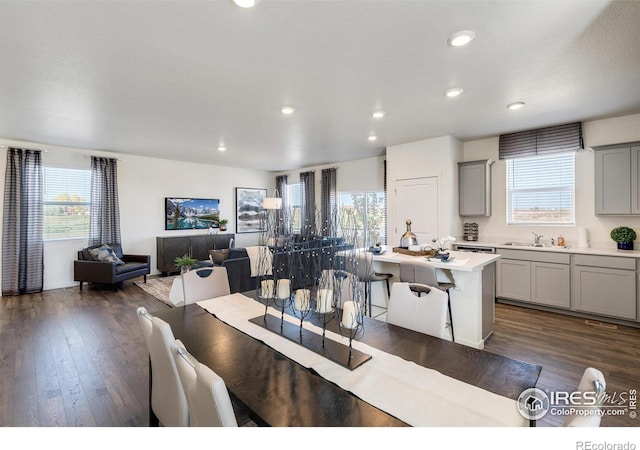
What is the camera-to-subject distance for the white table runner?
100 centimetres

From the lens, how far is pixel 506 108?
362cm

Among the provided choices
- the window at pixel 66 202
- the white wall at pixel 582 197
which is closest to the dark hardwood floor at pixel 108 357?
the white wall at pixel 582 197

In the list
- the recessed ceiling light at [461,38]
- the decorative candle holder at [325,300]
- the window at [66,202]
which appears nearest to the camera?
the decorative candle holder at [325,300]

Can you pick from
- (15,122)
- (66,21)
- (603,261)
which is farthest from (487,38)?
(15,122)

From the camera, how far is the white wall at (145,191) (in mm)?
5586

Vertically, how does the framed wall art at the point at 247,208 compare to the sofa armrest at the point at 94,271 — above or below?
above

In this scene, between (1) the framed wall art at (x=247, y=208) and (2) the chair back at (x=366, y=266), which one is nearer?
(2) the chair back at (x=366, y=266)

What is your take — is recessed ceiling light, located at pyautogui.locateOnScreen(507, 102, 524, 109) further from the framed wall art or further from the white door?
the framed wall art

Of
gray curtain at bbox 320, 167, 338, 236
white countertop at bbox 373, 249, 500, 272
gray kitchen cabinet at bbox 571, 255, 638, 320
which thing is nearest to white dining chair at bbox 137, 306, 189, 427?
white countertop at bbox 373, 249, 500, 272

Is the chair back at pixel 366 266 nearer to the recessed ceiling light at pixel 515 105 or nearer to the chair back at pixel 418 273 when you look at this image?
the chair back at pixel 418 273

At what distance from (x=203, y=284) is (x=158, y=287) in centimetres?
366

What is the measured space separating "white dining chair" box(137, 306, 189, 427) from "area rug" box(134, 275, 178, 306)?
10.9ft

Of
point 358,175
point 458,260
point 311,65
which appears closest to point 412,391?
point 458,260

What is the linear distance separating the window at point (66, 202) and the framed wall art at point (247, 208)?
3.29 meters
